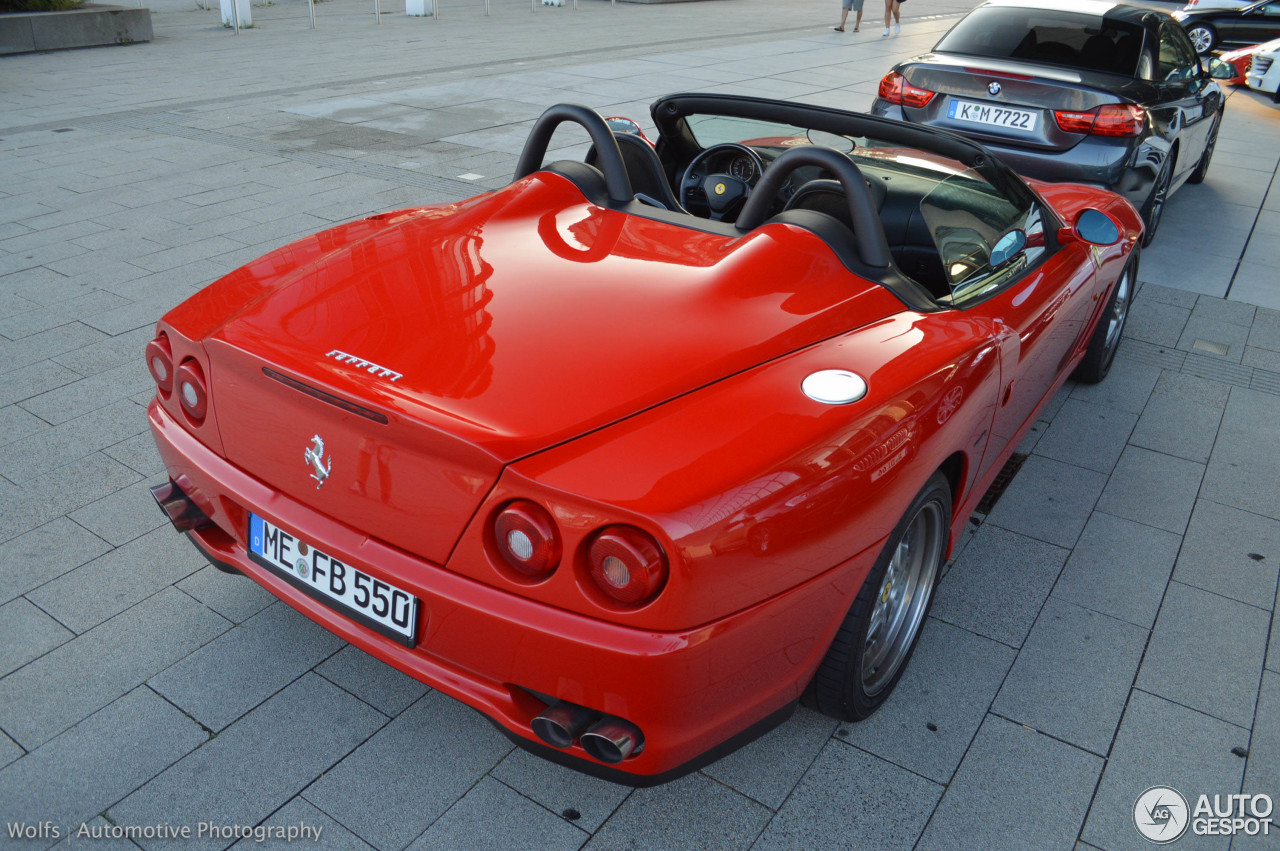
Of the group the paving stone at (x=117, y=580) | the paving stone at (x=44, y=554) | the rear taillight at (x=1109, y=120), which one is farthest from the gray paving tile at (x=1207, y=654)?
the rear taillight at (x=1109, y=120)

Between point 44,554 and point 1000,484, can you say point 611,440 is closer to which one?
point 44,554

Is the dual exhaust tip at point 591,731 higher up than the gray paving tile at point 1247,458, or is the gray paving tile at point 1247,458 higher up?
the dual exhaust tip at point 591,731

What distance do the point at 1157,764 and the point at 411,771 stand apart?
5.98 ft

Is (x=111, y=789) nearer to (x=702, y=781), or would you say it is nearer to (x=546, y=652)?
(x=546, y=652)

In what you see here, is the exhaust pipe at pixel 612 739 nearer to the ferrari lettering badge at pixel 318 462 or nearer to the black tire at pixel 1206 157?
the ferrari lettering badge at pixel 318 462

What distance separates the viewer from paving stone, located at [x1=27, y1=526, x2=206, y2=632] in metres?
2.74

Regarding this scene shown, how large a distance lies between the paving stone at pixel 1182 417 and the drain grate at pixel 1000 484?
1.86ft

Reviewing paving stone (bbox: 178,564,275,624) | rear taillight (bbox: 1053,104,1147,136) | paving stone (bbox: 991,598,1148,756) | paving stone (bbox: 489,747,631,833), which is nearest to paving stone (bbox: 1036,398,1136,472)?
paving stone (bbox: 991,598,1148,756)

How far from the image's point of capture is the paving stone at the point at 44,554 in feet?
9.34

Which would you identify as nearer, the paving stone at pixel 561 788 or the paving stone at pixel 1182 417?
the paving stone at pixel 561 788

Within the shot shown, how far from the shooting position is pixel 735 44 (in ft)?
50.0

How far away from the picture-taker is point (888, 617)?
2.45 m

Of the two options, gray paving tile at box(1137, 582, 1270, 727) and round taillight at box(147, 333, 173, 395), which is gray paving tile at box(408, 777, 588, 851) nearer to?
round taillight at box(147, 333, 173, 395)

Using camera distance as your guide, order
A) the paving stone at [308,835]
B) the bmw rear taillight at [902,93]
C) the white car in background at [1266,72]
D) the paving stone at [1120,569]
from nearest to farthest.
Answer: the paving stone at [308,835], the paving stone at [1120,569], the bmw rear taillight at [902,93], the white car in background at [1266,72]
